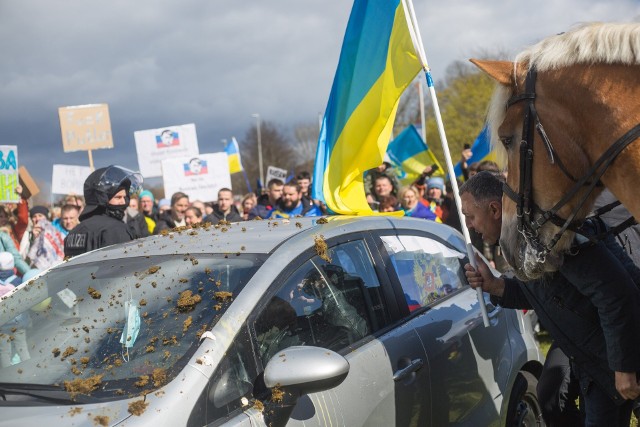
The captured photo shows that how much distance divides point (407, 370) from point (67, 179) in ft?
34.4

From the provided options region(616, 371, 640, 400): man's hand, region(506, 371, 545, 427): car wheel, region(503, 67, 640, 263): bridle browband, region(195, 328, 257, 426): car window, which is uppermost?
region(503, 67, 640, 263): bridle browband

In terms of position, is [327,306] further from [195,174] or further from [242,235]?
[195,174]

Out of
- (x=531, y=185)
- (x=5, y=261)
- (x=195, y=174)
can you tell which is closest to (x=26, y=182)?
(x=195, y=174)

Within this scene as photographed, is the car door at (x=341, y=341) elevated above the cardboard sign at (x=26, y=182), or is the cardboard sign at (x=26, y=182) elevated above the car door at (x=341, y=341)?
the cardboard sign at (x=26, y=182)

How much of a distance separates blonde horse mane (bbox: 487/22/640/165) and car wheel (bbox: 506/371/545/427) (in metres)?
2.06

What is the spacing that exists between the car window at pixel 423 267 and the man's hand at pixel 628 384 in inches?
44.5

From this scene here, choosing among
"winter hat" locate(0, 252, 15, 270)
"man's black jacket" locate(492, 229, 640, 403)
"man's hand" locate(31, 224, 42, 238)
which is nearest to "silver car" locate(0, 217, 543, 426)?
"man's black jacket" locate(492, 229, 640, 403)

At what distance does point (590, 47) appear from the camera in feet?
7.40

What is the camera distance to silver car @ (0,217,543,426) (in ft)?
7.88

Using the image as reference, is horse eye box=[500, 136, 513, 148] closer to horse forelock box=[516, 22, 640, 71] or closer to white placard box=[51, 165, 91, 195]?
horse forelock box=[516, 22, 640, 71]

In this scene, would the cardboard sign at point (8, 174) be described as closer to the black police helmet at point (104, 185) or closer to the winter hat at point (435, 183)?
the black police helmet at point (104, 185)

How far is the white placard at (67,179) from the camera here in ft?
39.9

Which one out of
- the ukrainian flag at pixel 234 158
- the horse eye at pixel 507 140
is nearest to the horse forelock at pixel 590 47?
the horse eye at pixel 507 140

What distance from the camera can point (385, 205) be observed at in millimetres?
8328
